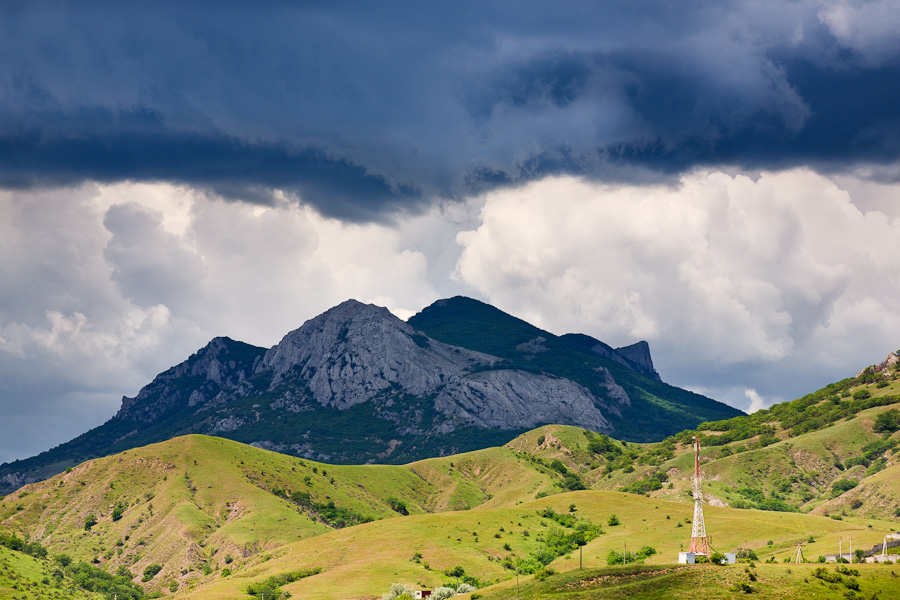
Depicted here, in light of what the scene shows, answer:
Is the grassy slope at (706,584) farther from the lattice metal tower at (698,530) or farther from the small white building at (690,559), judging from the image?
the lattice metal tower at (698,530)

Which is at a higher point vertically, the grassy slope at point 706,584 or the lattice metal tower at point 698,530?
the lattice metal tower at point 698,530

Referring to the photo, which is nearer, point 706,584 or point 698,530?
point 706,584

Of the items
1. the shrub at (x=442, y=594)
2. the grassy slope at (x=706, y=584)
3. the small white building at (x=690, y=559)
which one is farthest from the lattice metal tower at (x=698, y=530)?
the shrub at (x=442, y=594)

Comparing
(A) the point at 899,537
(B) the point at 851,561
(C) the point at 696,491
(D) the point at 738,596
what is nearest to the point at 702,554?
(C) the point at 696,491

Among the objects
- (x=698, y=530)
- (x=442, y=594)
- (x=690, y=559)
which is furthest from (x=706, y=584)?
(x=442, y=594)

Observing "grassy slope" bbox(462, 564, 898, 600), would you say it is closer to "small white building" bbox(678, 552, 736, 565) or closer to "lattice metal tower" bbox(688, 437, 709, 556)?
"small white building" bbox(678, 552, 736, 565)

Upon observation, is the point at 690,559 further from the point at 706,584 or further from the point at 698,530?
the point at 706,584

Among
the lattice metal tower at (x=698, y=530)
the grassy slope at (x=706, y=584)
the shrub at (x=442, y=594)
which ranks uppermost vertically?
the lattice metal tower at (x=698, y=530)

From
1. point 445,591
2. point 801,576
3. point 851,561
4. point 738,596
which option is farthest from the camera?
point 445,591

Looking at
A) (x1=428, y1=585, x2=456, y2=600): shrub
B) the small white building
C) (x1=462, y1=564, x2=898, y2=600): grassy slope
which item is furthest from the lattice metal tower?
(x1=428, y1=585, x2=456, y2=600): shrub

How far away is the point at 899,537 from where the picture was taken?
19075 cm

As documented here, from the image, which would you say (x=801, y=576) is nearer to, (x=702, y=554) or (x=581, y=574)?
(x=702, y=554)

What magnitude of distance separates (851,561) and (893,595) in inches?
1514

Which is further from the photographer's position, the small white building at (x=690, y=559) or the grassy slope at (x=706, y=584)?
the small white building at (x=690, y=559)
